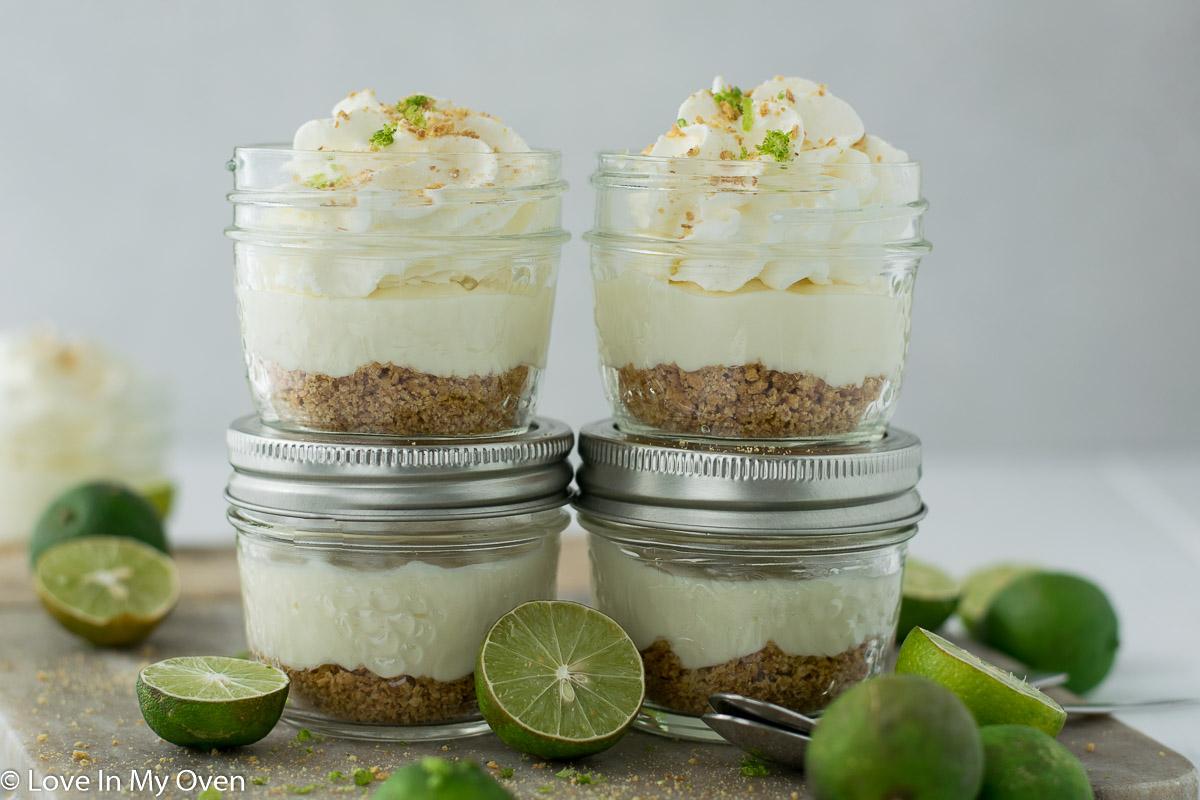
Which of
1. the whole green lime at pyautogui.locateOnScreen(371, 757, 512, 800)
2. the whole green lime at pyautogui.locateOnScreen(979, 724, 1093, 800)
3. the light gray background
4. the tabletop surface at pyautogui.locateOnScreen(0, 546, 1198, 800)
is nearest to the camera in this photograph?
the whole green lime at pyautogui.locateOnScreen(371, 757, 512, 800)

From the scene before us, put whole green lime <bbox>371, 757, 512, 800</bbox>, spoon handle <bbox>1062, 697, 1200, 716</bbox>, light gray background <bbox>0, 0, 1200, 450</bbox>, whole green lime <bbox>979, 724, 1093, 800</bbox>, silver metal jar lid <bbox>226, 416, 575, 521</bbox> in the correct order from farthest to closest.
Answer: light gray background <bbox>0, 0, 1200, 450</bbox> < spoon handle <bbox>1062, 697, 1200, 716</bbox> < silver metal jar lid <bbox>226, 416, 575, 521</bbox> < whole green lime <bbox>979, 724, 1093, 800</bbox> < whole green lime <bbox>371, 757, 512, 800</bbox>

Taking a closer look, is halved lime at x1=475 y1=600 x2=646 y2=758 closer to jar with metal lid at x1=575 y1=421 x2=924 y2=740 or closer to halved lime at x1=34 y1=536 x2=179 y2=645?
jar with metal lid at x1=575 y1=421 x2=924 y2=740

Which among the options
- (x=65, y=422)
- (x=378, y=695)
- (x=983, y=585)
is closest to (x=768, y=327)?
(x=378, y=695)

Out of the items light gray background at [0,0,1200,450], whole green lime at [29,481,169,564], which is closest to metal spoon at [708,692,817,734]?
whole green lime at [29,481,169,564]

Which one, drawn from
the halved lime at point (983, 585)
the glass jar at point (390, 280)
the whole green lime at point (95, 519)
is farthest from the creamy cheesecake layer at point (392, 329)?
the halved lime at point (983, 585)

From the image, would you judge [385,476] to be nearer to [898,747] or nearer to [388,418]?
[388,418]

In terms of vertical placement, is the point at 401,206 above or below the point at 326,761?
above

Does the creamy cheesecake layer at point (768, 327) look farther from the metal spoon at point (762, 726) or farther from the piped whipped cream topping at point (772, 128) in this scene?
the metal spoon at point (762, 726)

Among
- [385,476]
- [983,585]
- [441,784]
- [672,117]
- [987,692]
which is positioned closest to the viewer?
[441,784]
